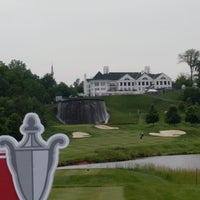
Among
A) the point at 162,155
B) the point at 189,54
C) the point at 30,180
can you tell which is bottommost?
the point at 162,155

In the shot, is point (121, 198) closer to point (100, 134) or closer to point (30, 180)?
point (30, 180)

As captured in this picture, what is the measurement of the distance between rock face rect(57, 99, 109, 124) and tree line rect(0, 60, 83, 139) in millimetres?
5943

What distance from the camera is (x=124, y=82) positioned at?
170m

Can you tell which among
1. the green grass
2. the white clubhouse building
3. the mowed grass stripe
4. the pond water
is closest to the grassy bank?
the pond water

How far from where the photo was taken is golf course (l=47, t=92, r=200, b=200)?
19.2 meters

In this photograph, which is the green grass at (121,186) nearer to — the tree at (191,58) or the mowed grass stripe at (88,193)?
the mowed grass stripe at (88,193)

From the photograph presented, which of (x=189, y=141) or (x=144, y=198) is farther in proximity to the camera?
(x=189, y=141)

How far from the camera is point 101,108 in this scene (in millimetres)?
88062

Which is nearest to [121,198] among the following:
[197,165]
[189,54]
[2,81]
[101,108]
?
[197,165]

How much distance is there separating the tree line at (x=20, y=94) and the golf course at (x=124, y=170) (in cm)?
451

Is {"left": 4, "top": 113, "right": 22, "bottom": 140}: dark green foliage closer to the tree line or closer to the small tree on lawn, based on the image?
the tree line

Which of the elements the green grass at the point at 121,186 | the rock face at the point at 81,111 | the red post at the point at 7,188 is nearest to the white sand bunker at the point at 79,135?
the rock face at the point at 81,111

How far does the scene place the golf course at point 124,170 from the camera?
1919 centimetres

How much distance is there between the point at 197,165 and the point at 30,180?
97.4ft
